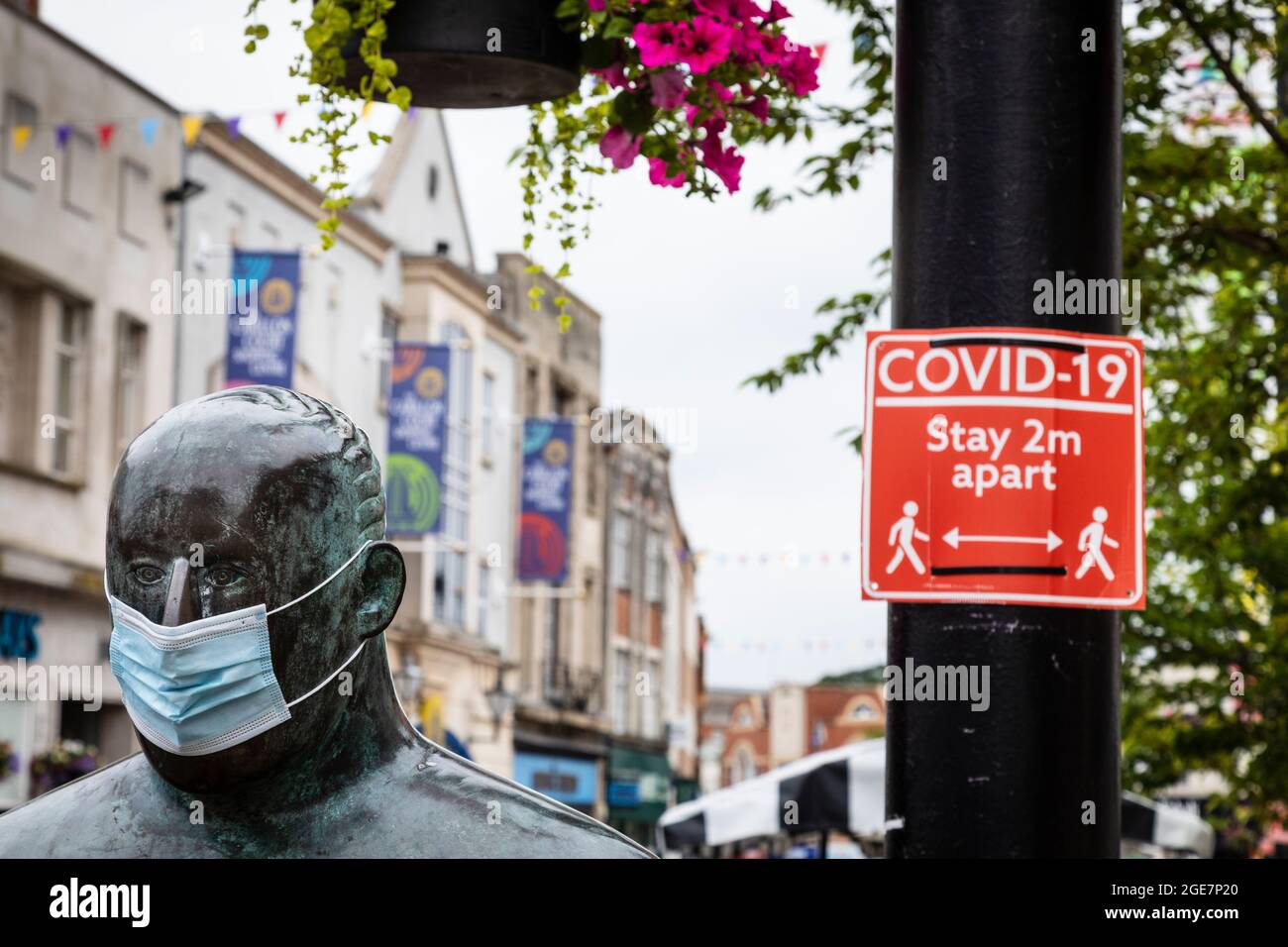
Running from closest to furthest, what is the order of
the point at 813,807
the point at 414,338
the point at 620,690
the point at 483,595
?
the point at 813,807 < the point at 414,338 < the point at 483,595 < the point at 620,690

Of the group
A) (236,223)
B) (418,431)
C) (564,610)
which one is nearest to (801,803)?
(418,431)

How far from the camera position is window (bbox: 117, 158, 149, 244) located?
22625mm

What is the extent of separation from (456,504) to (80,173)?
14473 millimetres

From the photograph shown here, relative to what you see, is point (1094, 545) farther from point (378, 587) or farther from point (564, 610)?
point (564, 610)

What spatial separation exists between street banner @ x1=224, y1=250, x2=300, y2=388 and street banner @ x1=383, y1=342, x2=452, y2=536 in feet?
15.8

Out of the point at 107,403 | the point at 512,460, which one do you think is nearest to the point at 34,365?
the point at 107,403

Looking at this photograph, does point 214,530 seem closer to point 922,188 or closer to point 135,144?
point 922,188

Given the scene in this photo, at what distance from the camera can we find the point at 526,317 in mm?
41875

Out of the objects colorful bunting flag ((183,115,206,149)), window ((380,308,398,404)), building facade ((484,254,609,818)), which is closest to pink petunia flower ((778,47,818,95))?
colorful bunting flag ((183,115,206,149))

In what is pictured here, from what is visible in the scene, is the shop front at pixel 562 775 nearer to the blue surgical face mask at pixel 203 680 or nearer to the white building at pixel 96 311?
the white building at pixel 96 311

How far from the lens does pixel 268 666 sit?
2316mm

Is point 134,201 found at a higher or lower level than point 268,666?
higher

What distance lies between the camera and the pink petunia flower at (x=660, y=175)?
2.85 meters
